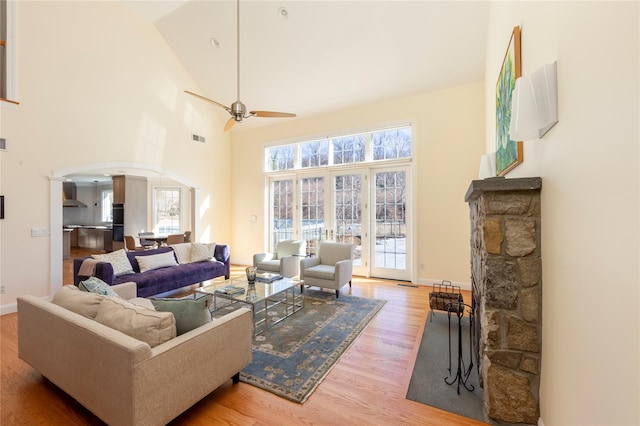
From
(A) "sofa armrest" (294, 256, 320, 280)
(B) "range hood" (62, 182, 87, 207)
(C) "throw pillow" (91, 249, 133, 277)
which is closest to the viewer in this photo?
(C) "throw pillow" (91, 249, 133, 277)

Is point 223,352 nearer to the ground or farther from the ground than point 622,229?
nearer to the ground

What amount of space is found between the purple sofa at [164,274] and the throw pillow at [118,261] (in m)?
0.07

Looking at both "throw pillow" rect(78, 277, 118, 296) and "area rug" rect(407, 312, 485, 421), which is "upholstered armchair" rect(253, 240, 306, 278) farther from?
"throw pillow" rect(78, 277, 118, 296)

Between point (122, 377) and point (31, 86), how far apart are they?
4.95m

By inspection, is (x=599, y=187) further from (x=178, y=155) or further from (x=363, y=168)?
(x=178, y=155)

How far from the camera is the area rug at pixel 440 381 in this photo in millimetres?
2014

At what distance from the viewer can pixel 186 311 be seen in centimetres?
195

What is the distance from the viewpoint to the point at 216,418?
190 cm

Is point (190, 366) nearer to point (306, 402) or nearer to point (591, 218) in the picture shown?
point (306, 402)

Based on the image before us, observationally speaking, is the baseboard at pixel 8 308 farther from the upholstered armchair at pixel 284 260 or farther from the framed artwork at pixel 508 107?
the framed artwork at pixel 508 107

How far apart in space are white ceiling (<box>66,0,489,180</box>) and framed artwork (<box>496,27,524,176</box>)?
195 cm

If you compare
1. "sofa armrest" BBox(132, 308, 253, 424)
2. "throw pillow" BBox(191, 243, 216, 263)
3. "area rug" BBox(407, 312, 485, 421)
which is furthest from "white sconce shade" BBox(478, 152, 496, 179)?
"throw pillow" BBox(191, 243, 216, 263)

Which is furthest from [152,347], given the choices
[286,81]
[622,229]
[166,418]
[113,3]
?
[113,3]

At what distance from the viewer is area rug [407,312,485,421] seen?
201 cm
